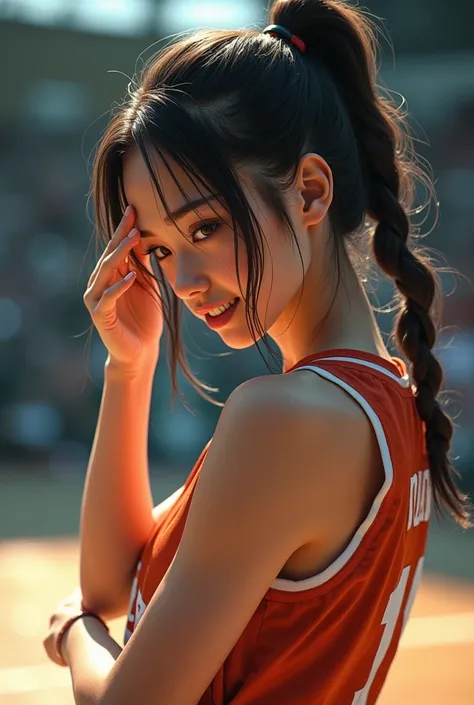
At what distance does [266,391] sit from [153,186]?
307 millimetres

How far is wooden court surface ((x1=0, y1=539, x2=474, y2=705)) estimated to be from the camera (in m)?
3.27

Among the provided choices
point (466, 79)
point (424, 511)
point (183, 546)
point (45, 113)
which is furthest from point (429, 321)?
point (45, 113)

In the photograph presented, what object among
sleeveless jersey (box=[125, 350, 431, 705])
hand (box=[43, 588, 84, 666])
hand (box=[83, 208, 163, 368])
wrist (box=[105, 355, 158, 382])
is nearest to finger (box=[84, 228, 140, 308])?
hand (box=[83, 208, 163, 368])

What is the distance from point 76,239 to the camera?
891 cm

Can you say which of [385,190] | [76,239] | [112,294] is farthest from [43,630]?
[76,239]

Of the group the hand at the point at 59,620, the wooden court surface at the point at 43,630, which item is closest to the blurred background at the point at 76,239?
the wooden court surface at the point at 43,630

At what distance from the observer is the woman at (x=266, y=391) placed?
100 cm

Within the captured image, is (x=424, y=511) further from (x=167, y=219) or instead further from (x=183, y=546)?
(x=167, y=219)

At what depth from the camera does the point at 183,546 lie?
101cm

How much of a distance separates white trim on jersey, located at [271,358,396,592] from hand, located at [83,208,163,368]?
312 millimetres

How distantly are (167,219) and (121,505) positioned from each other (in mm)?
442

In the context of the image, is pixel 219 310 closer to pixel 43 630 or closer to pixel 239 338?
pixel 239 338

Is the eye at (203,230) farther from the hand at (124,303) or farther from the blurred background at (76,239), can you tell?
the blurred background at (76,239)

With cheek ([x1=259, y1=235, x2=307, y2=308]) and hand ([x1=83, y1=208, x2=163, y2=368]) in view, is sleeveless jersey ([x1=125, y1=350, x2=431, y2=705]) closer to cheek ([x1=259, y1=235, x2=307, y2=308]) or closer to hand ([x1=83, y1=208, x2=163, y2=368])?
cheek ([x1=259, y1=235, x2=307, y2=308])
